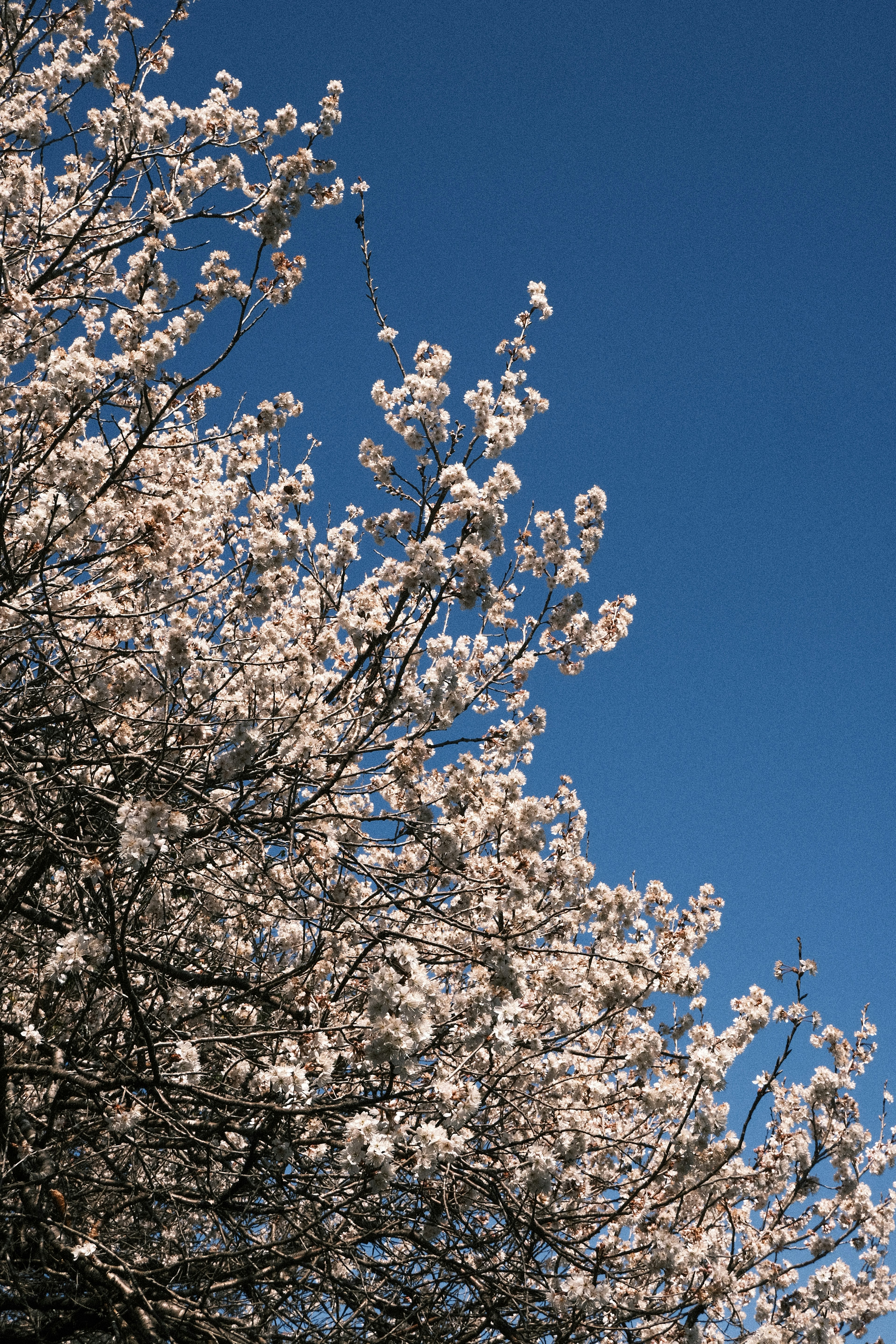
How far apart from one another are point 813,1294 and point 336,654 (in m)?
4.87

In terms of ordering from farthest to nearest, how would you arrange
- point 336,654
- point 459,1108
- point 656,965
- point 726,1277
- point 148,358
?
1. point 336,654
2. point 656,965
3. point 726,1277
4. point 148,358
5. point 459,1108

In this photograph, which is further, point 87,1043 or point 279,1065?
point 87,1043

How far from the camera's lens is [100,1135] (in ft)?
17.8

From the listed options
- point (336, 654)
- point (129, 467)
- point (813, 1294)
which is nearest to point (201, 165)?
point (129, 467)

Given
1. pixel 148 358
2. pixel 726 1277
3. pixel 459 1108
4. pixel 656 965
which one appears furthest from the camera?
pixel 656 965

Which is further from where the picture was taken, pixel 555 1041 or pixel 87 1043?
pixel 555 1041

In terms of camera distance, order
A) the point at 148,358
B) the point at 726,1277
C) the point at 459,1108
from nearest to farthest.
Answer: the point at 459,1108, the point at 148,358, the point at 726,1277

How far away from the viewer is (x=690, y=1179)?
20.0 ft

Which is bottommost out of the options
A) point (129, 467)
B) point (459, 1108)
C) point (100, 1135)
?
point (100, 1135)

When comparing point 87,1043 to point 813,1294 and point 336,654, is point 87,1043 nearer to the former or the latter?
point 336,654

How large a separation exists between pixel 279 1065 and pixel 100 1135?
5.94 ft

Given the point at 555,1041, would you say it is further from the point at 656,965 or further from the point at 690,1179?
the point at 690,1179

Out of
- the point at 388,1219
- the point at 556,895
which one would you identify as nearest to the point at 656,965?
the point at 556,895

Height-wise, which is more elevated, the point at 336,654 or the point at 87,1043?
the point at 336,654
